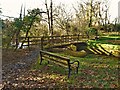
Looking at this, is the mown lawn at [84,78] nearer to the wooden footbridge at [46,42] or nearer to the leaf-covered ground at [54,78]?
the leaf-covered ground at [54,78]

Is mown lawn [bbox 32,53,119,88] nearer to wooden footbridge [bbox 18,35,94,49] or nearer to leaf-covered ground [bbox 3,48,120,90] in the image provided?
leaf-covered ground [bbox 3,48,120,90]

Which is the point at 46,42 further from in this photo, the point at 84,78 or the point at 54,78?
the point at 84,78

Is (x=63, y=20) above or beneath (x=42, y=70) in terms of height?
above

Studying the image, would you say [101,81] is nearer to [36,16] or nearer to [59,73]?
[59,73]

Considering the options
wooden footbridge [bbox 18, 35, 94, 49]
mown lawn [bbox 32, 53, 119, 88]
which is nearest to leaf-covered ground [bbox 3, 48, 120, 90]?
mown lawn [bbox 32, 53, 119, 88]

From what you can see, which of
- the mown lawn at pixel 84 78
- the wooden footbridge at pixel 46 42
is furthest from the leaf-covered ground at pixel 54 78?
the wooden footbridge at pixel 46 42

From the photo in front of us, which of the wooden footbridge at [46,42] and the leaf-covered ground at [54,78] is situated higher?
the wooden footbridge at [46,42]

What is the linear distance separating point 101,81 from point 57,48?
10.2m

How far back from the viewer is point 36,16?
17844 mm

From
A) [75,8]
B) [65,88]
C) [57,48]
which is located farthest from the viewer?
[75,8]

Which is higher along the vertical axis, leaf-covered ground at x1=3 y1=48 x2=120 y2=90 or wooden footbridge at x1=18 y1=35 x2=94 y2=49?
wooden footbridge at x1=18 y1=35 x2=94 y2=49

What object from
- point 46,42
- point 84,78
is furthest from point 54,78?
point 46,42

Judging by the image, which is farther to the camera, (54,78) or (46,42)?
(46,42)

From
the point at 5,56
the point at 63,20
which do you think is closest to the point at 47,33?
the point at 63,20
